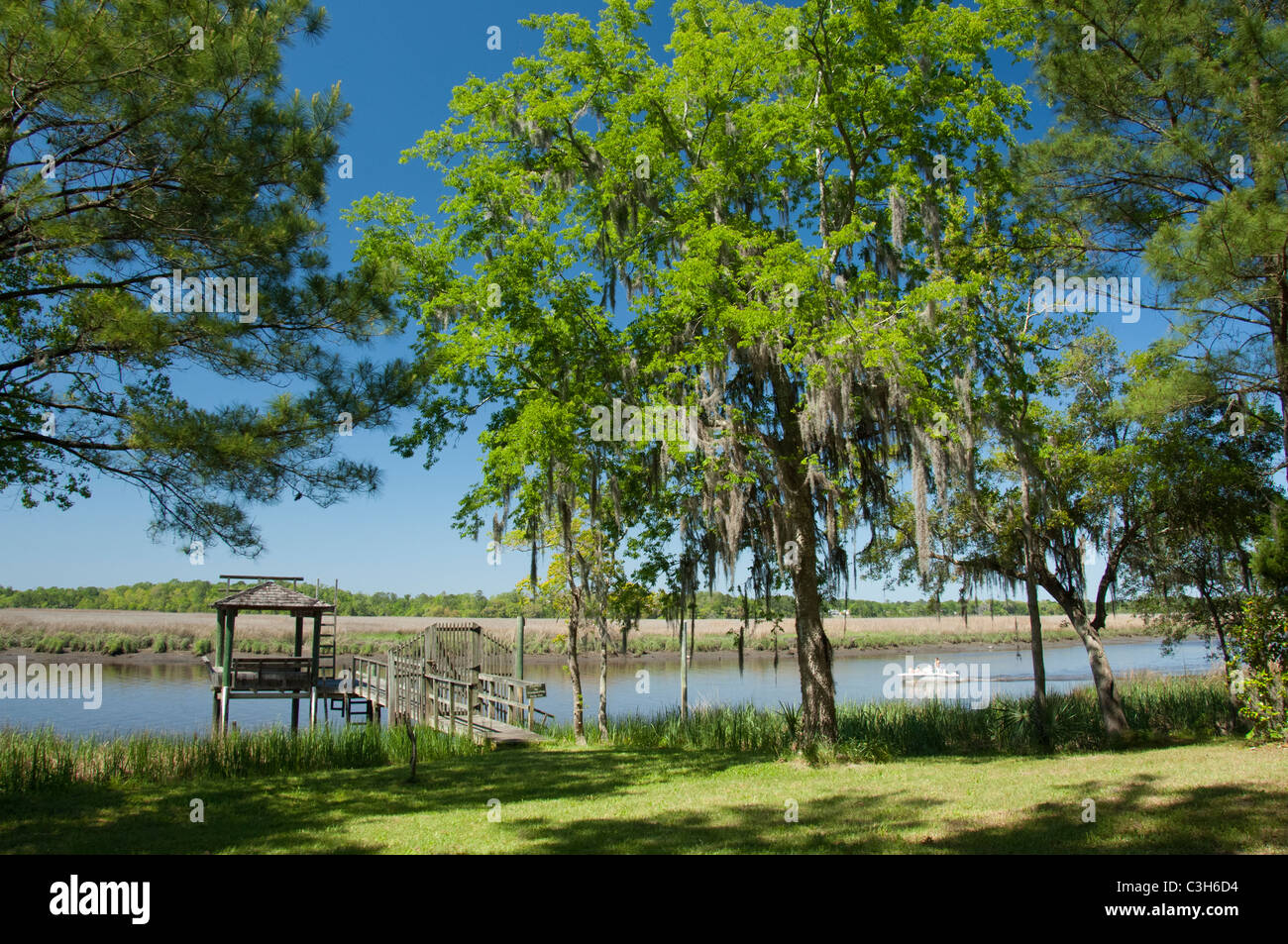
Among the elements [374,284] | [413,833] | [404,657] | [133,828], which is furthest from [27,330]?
[404,657]

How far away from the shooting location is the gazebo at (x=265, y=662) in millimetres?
21328

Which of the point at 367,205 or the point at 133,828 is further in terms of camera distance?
the point at 367,205

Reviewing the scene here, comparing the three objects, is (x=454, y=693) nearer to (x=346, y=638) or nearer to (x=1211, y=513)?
(x=1211, y=513)

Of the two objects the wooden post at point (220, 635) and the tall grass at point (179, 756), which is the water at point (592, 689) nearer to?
the wooden post at point (220, 635)

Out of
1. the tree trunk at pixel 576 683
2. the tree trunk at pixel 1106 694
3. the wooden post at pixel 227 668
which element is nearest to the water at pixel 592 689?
the wooden post at pixel 227 668

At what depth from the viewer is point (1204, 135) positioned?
396 inches

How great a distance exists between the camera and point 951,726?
53.6 feet

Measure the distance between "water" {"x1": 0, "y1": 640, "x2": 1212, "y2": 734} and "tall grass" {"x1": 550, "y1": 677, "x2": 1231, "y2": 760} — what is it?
1.38 meters

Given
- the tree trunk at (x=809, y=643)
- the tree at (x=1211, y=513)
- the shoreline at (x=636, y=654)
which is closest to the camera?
the tree trunk at (x=809, y=643)

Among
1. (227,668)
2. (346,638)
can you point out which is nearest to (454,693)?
(227,668)

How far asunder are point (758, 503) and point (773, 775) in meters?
5.00

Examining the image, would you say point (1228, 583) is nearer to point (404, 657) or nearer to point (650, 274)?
point (650, 274)

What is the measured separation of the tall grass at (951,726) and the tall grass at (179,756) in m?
5.28

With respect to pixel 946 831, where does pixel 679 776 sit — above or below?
below
